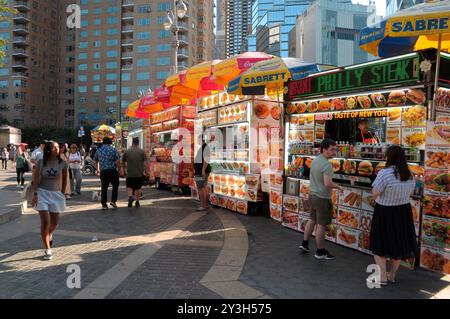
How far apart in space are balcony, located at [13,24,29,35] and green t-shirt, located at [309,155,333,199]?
9948 centimetres

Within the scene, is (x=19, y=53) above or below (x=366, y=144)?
above

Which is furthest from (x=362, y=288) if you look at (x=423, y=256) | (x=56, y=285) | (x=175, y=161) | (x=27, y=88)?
(x=27, y=88)

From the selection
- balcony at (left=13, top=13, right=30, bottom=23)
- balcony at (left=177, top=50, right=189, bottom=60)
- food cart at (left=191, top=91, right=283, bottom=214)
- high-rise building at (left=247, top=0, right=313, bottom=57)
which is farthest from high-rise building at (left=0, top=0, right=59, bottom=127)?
food cart at (left=191, top=91, right=283, bottom=214)

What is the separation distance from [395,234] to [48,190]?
191 inches

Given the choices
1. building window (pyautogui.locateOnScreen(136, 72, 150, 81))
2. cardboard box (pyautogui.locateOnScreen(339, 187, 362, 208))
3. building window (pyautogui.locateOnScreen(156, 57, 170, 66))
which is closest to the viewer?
cardboard box (pyautogui.locateOnScreen(339, 187, 362, 208))

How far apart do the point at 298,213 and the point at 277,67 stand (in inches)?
112

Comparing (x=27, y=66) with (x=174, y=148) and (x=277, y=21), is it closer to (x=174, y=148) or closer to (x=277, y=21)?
(x=277, y=21)

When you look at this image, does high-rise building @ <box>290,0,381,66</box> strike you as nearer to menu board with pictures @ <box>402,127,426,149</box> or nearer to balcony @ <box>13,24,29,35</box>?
balcony @ <box>13,24,29,35</box>

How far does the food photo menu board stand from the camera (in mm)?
5020

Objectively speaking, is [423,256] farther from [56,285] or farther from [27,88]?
[27,88]

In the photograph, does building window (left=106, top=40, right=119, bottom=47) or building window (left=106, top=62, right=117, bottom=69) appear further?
building window (left=106, top=62, right=117, bottom=69)

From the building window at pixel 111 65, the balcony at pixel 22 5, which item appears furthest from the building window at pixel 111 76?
the balcony at pixel 22 5

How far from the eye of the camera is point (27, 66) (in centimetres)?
9025

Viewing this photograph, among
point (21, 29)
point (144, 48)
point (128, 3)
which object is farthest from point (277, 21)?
point (21, 29)
